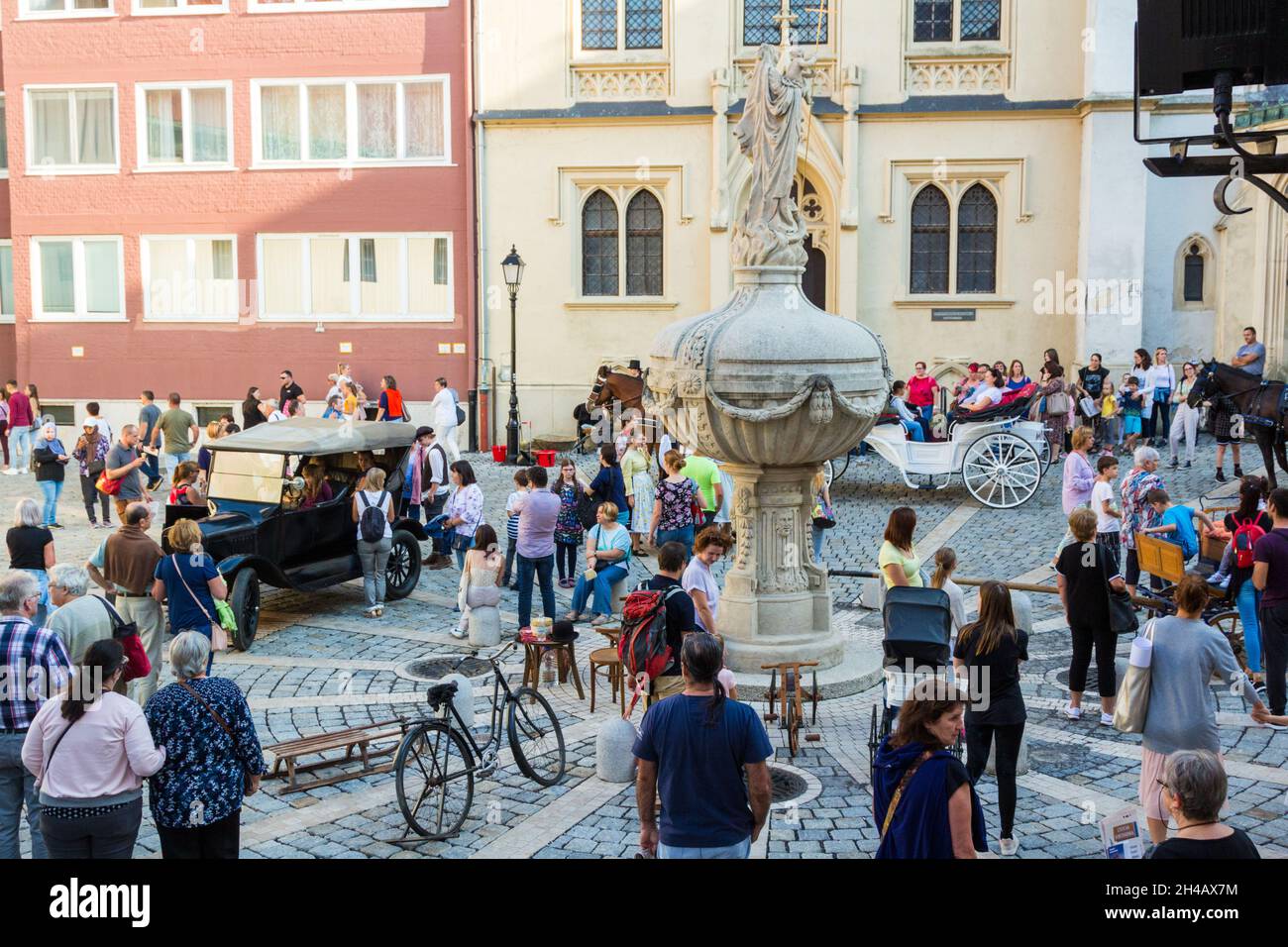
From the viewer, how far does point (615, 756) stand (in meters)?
9.00

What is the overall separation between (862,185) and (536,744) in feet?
67.0

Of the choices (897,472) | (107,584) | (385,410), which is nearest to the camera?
(107,584)

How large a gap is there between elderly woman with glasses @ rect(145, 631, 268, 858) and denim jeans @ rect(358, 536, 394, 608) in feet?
24.2

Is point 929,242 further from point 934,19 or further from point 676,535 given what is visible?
point 676,535

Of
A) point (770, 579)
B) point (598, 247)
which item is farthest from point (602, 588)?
point (598, 247)

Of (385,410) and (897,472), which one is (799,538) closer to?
(897,472)

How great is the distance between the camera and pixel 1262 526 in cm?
1109

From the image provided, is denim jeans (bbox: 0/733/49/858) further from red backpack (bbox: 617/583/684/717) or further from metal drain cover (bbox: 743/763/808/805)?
metal drain cover (bbox: 743/763/808/805)

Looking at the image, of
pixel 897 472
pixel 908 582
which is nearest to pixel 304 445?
pixel 908 582

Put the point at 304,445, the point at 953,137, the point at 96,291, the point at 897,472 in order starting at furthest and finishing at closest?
1. the point at 96,291
2. the point at 953,137
3. the point at 897,472
4. the point at 304,445

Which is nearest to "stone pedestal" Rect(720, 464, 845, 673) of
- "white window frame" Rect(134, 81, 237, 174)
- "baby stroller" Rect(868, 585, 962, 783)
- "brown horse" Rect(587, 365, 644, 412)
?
"baby stroller" Rect(868, 585, 962, 783)

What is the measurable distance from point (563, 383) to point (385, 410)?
16.5 feet

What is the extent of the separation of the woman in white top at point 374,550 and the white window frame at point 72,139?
61.3ft

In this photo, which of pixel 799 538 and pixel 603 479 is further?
pixel 603 479
